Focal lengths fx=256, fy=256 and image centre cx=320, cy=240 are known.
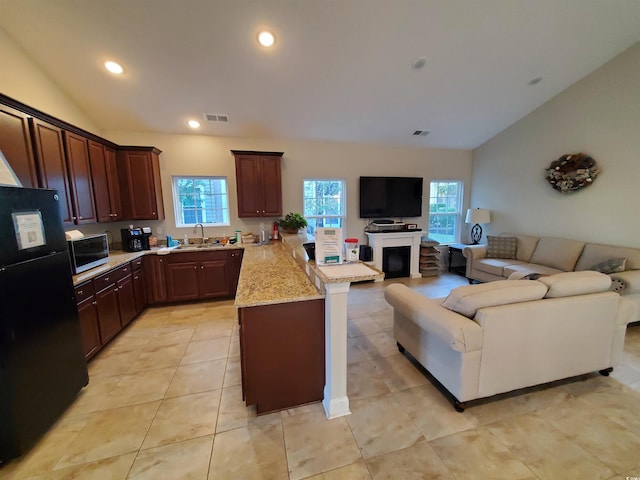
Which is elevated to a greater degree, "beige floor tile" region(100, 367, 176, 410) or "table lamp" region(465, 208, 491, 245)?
→ "table lamp" region(465, 208, 491, 245)

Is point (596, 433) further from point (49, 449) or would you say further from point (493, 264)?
point (49, 449)

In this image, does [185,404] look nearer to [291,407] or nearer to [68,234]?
[291,407]

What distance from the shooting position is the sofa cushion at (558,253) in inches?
151

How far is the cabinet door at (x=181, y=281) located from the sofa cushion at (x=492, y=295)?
3503 millimetres

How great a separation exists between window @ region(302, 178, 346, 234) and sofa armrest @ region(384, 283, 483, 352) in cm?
299

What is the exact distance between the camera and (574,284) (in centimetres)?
200

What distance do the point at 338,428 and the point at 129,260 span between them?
317cm

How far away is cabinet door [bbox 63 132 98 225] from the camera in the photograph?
9.12 ft

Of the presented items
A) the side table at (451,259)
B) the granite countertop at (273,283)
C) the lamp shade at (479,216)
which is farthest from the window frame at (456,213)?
the granite countertop at (273,283)

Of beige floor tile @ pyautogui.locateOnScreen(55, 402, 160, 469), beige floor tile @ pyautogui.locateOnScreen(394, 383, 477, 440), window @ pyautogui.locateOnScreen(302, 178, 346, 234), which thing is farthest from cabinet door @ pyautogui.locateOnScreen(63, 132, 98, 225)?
beige floor tile @ pyautogui.locateOnScreen(394, 383, 477, 440)

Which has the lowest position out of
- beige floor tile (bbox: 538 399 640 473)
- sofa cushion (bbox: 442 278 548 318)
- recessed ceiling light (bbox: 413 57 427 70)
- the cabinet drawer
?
beige floor tile (bbox: 538 399 640 473)

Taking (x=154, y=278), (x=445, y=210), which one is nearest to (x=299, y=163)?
(x=154, y=278)

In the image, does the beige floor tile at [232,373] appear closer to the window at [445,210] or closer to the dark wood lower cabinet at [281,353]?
the dark wood lower cabinet at [281,353]

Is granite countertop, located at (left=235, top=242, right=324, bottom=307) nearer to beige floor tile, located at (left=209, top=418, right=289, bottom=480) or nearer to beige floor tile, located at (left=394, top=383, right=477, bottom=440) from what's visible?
beige floor tile, located at (left=209, top=418, right=289, bottom=480)
